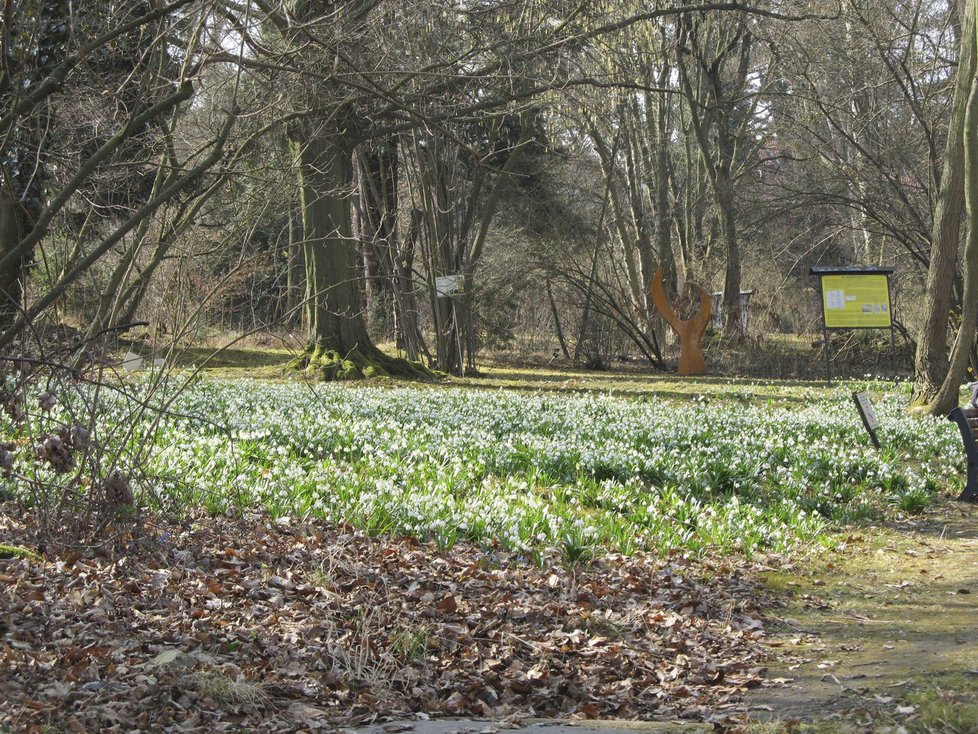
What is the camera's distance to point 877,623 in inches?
251

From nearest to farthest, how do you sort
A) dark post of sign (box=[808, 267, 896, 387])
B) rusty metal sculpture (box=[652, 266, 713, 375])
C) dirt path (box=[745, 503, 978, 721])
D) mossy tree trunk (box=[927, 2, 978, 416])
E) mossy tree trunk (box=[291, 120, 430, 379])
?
dirt path (box=[745, 503, 978, 721]) < mossy tree trunk (box=[927, 2, 978, 416]) < mossy tree trunk (box=[291, 120, 430, 379]) < dark post of sign (box=[808, 267, 896, 387]) < rusty metal sculpture (box=[652, 266, 713, 375])

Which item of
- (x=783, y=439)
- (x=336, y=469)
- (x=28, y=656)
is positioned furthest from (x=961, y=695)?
(x=783, y=439)

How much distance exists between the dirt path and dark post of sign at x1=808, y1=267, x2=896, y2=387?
1164 cm

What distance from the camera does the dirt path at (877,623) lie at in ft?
16.2

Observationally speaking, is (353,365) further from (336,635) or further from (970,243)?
(336,635)

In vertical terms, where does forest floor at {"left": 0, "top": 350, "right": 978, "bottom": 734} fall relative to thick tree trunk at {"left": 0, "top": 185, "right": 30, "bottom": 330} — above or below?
below

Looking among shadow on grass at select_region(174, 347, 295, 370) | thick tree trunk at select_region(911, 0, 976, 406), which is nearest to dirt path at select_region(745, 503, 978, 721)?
thick tree trunk at select_region(911, 0, 976, 406)

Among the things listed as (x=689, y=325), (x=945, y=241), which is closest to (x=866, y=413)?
(x=945, y=241)

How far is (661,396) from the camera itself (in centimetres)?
1806

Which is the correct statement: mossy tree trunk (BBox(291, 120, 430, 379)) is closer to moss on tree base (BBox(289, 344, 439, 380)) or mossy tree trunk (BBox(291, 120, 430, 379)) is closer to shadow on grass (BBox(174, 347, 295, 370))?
moss on tree base (BBox(289, 344, 439, 380))

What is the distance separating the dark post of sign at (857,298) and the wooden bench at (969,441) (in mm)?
10710

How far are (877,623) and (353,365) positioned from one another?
13.4 meters

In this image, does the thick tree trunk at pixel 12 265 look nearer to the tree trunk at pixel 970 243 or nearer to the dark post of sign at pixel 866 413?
the dark post of sign at pixel 866 413

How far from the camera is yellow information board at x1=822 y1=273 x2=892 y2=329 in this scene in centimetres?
2083
